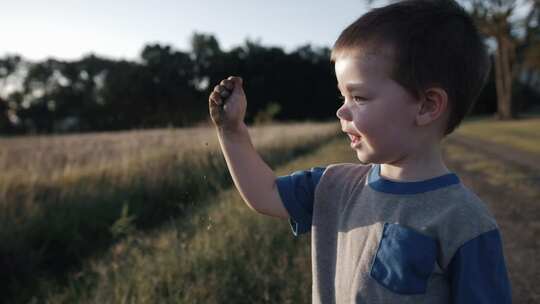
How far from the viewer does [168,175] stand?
655 centimetres

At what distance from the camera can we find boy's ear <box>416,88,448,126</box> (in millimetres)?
1310

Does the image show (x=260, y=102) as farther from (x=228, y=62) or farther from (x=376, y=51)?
(x=376, y=51)

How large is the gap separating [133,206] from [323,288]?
4.92 meters

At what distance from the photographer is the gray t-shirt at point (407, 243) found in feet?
4.00

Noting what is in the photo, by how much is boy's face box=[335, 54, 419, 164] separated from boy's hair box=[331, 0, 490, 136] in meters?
0.03

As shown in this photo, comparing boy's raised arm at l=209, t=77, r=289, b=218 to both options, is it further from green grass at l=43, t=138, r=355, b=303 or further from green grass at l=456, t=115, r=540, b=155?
green grass at l=456, t=115, r=540, b=155

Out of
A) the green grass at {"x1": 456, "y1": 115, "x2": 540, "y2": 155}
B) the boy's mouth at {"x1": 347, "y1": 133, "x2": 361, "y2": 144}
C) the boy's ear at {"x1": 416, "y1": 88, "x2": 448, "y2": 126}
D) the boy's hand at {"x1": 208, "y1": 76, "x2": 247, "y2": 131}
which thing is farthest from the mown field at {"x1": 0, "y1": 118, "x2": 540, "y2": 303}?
the green grass at {"x1": 456, "y1": 115, "x2": 540, "y2": 155}

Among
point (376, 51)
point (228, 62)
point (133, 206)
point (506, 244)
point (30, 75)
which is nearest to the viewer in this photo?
point (376, 51)

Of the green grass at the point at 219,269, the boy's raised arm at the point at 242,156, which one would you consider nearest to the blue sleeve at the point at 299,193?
the boy's raised arm at the point at 242,156

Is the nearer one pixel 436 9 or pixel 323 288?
pixel 436 9

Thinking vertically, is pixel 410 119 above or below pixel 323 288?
above

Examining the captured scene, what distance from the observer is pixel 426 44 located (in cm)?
127

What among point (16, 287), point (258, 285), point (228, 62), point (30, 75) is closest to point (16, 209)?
point (16, 287)

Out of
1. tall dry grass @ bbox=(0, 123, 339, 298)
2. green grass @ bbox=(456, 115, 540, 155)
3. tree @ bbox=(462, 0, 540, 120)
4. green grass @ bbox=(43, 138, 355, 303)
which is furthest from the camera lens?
tree @ bbox=(462, 0, 540, 120)
